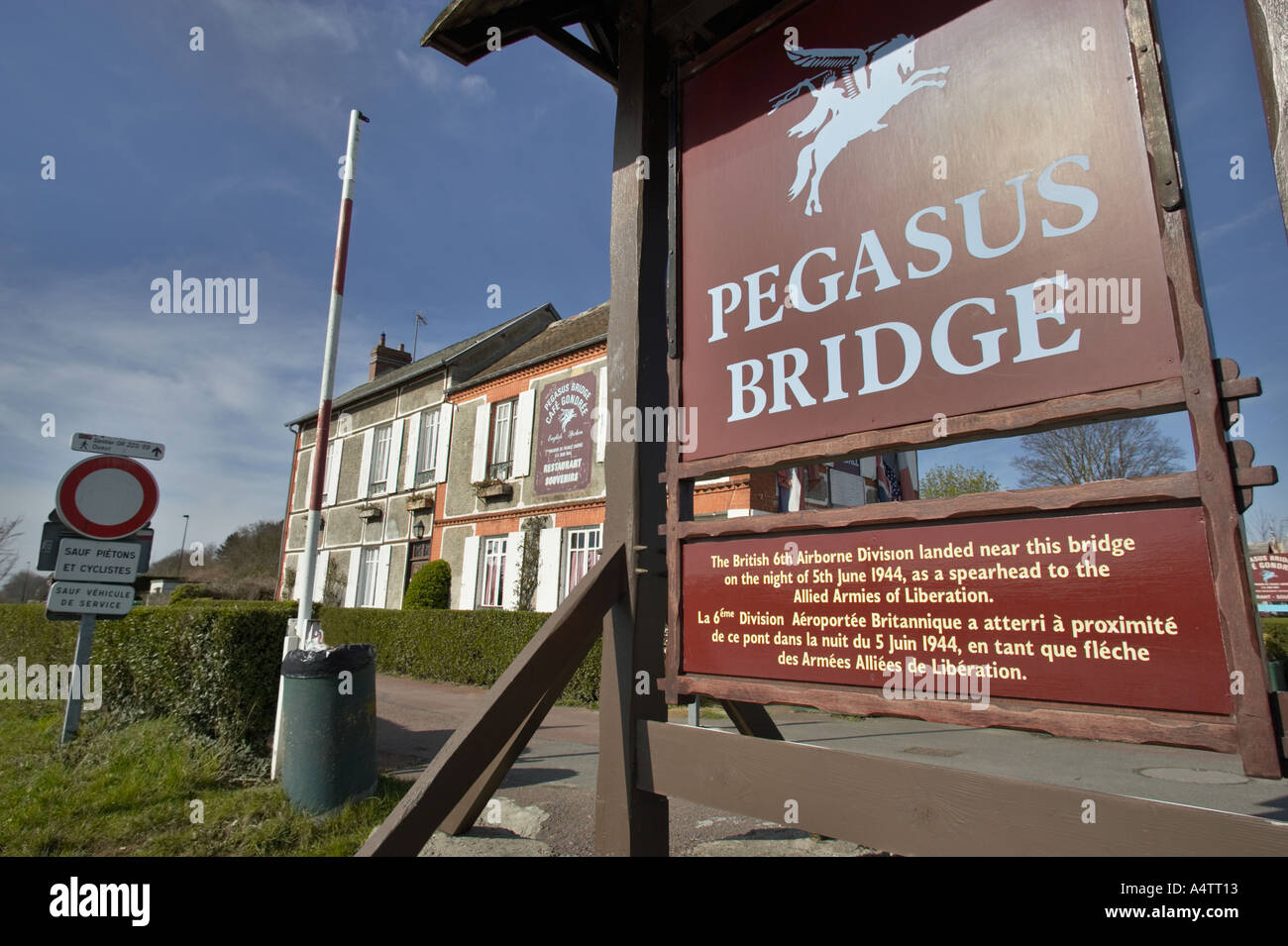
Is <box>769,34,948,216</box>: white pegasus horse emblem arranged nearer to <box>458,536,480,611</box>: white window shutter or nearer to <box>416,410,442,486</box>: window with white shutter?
<box>458,536,480,611</box>: white window shutter

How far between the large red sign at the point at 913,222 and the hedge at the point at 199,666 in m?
4.85

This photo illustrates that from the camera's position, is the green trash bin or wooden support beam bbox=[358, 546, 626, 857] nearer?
wooden support beam bbox=[358, 546, 626, 857]

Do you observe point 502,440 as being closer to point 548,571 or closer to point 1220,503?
point 548,571

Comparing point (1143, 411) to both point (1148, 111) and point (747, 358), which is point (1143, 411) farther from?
point (747, 358)

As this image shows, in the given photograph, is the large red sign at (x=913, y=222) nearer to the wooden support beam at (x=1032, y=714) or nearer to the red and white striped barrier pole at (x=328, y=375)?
the wooden support beam at (x=1032, y=714)

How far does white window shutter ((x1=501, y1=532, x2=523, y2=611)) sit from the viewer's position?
15772 mm

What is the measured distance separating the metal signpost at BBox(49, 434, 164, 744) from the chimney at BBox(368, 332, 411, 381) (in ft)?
75.5

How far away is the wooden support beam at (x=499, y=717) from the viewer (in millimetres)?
1925

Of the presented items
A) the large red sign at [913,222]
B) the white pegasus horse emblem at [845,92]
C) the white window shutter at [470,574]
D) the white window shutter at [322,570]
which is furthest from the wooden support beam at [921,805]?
the white window shutter at [322,570]

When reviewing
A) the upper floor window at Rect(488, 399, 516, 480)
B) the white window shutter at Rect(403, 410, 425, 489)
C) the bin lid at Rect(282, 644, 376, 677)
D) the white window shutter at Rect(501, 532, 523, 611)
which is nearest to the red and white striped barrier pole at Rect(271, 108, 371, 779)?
the bin lid at Rect(282, 644, 376, 677)

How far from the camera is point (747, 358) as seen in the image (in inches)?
98.9

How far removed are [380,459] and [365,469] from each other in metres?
0.65
